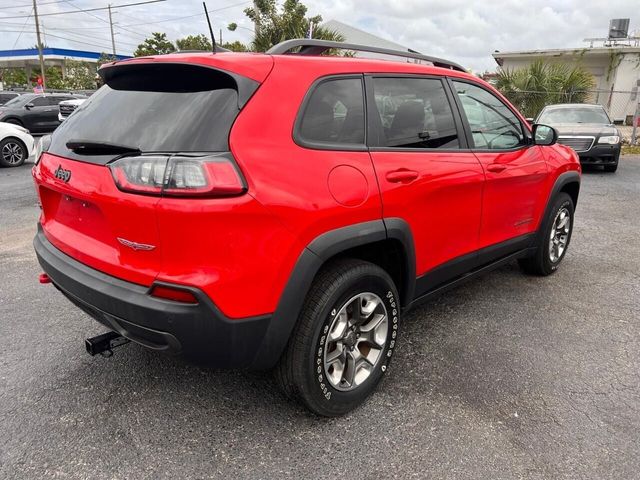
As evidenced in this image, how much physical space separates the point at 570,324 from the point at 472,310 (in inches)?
27.0

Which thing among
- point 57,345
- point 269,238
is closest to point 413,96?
point 269,238

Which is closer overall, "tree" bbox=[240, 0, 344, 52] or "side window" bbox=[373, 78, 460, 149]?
"side window" bbox=[373, 78, 460, 149]

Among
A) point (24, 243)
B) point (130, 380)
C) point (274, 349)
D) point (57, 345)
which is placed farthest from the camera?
point (24, 243)

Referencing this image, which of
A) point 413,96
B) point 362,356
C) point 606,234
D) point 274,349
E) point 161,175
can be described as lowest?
point 606,234

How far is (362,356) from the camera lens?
104 inches

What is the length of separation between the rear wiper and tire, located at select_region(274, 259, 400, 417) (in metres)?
1.01

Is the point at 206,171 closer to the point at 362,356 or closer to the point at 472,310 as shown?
the point at 362,356

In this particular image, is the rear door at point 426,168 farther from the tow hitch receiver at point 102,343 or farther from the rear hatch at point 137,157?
the tow hitch receiver at point 102,343

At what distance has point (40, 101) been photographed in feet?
56.7

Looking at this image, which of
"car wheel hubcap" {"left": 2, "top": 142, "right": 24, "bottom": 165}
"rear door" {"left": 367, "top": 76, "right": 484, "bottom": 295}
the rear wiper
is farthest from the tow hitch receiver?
"car wheel hubcap" {"left": 2, "top": 142, "right": 24, "bottom": 165}

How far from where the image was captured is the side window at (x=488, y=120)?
3312mm

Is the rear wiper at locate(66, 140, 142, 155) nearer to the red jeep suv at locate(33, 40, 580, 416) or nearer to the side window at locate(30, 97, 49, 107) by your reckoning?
the red jeep suv at locate(33, 40, 580, 416)

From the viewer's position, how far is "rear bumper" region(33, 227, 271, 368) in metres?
1.96

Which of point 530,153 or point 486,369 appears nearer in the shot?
point 486,369
